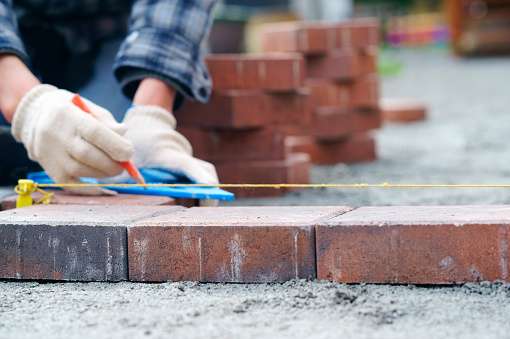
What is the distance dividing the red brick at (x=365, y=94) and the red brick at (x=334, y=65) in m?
0.06

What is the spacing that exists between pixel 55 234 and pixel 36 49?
1.55 metres

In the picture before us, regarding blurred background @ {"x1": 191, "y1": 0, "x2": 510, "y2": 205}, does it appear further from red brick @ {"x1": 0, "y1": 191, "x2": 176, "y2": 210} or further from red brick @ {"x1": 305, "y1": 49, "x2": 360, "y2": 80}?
red brick @ {"x1": 0, "y1": 191, "x2": 176, "y2": 210}

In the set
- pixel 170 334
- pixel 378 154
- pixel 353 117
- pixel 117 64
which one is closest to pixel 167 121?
pixel 117 64

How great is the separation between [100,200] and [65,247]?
384 mm

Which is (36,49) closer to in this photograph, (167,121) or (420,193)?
(167,121)

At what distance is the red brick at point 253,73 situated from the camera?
3.67m

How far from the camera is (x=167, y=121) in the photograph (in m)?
2.89

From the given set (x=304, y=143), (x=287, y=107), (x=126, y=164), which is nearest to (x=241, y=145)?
(x=287, y=107)

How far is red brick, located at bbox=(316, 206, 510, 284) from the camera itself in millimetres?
1925

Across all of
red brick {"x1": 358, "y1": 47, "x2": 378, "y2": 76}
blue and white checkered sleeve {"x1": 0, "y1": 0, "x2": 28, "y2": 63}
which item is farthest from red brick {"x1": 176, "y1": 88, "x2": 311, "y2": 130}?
red brick {"x1": 358, "y1": 47, "x2": 378, "y2": 76}

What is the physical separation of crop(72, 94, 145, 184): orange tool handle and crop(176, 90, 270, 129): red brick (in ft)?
3.31

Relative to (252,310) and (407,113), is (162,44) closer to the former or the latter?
(252,310)

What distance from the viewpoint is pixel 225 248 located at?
2066 millimetres

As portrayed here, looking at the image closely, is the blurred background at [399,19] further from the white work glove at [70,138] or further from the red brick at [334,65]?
the white work glove at [70,138]
